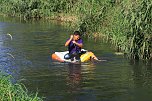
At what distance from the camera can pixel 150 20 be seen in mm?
14227

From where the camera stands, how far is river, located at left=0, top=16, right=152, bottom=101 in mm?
10875

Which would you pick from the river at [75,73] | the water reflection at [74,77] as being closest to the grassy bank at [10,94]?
the river at [75,73]

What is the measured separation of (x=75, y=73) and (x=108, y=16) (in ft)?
22.8

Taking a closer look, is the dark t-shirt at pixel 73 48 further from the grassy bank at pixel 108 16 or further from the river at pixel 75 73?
the grassy bank at pixel 108 16

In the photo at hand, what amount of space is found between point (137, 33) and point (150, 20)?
0.65 metres

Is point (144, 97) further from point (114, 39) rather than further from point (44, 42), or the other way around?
point (44, 42)

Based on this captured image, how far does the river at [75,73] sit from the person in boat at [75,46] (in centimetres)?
60

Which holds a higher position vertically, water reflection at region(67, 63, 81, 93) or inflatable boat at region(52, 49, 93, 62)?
inflatable boat at region(52, 49, 93, 62)

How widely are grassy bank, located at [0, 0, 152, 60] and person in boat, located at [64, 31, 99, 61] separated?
157 centimetres

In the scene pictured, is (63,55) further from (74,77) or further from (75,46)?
(74,77)

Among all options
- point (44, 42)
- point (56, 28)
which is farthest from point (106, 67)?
point (56, 28)

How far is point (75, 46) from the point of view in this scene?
15312 mm

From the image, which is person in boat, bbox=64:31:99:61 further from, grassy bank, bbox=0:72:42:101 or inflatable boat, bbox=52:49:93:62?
grassy bank, bbox=0:72:42:101

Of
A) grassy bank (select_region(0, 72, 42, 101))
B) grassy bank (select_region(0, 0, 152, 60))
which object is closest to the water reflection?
grassy bank (select_region(0, 0, 152, 60))
